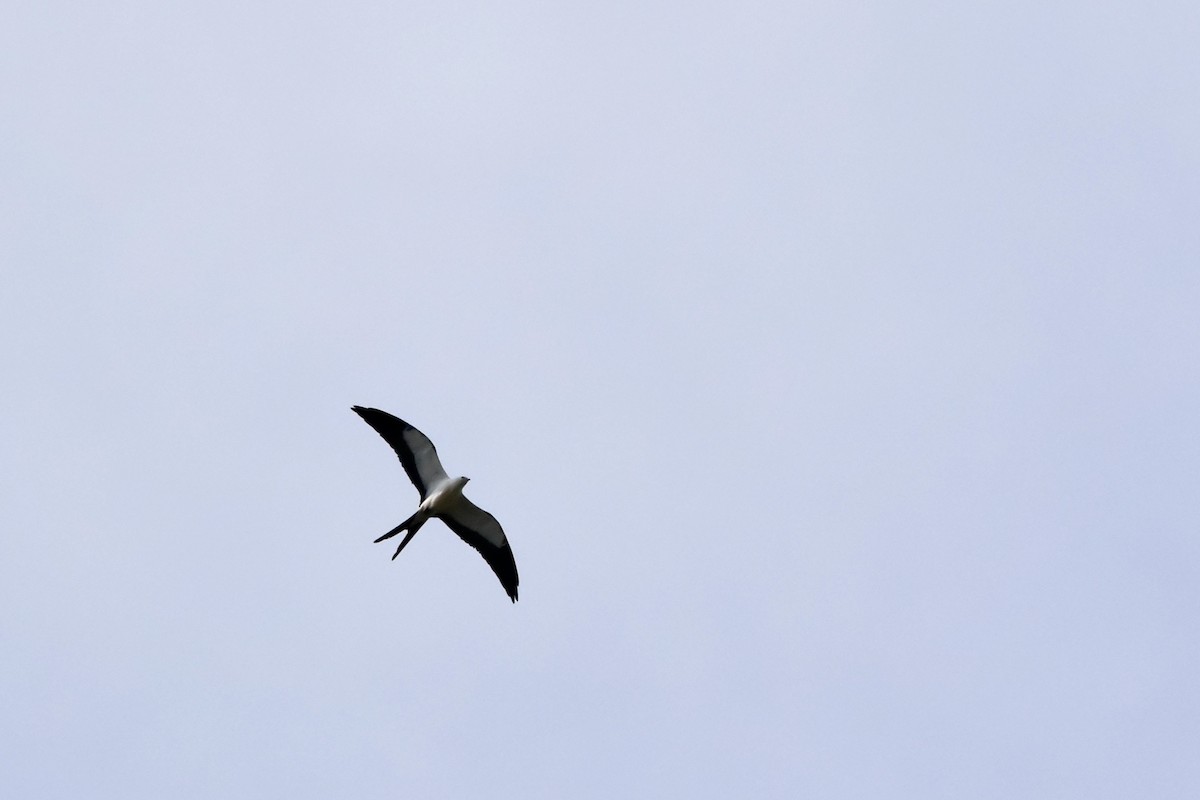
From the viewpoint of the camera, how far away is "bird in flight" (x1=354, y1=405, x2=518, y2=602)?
2831 cm

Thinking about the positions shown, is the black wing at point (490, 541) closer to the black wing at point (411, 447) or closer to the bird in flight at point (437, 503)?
the bird in flight at point (437, 503)

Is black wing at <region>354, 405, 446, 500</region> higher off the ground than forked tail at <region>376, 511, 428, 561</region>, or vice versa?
black wing at <region>354, 405, 446, 500</region>

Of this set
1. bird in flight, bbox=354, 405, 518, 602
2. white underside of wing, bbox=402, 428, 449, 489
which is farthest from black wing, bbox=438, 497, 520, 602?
white underside of wing, bbox=402, 428, 449, 489

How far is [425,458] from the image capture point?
94.5ft

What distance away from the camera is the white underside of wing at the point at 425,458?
28.6 metres

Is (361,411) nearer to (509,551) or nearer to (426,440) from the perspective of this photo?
(426,440)

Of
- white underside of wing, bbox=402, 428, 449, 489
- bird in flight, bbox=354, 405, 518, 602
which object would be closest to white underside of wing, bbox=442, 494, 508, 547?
bird in flight, bbox=354, 405, 518, 602

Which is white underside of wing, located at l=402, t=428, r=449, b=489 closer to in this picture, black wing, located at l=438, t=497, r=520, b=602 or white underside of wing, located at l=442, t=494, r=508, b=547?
white underside of wing, located at l=442, t=494, r=508, b=547

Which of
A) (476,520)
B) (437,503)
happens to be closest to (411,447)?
(437,503)

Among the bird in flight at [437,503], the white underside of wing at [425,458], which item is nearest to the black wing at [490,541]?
the bird in flight at [437,503]

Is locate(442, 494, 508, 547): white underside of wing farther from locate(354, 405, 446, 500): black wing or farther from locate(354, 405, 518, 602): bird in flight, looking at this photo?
locate(354, 405, 446, 500): black wing

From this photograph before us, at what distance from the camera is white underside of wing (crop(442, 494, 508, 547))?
2875 centimetres

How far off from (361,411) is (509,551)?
12.6 feet

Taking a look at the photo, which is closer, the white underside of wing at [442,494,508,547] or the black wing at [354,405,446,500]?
the black wing at [354,405,446,500]
